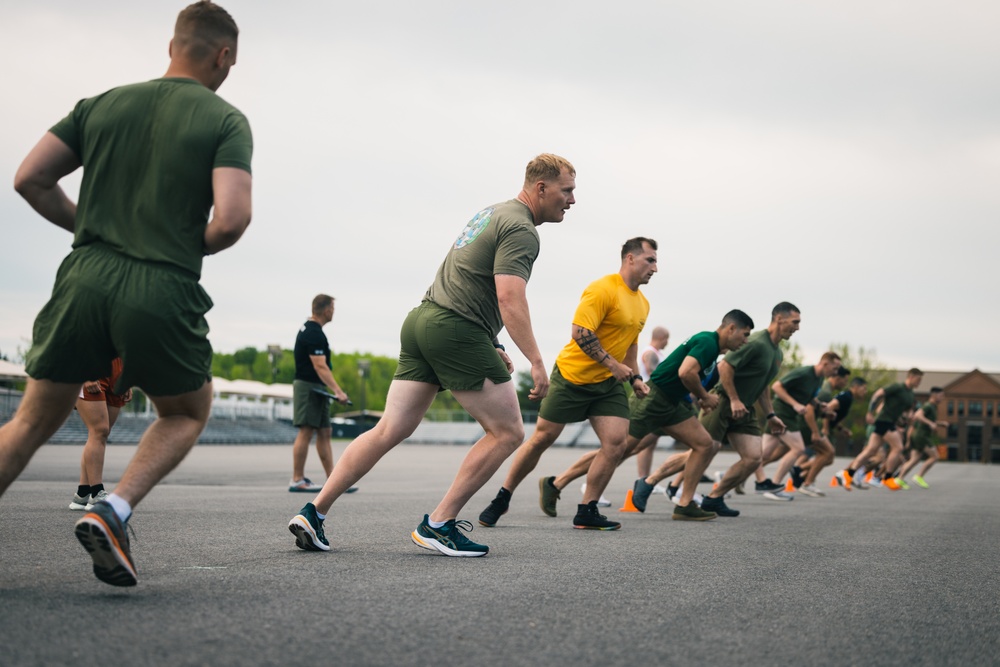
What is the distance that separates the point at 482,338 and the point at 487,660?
2.83m

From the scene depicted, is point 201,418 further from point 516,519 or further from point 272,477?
point 272,477

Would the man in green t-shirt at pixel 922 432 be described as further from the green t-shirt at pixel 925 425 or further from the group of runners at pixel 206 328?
the group of runners at pixel 206 328

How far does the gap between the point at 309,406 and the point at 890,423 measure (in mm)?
11534

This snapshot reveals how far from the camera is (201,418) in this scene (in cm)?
404

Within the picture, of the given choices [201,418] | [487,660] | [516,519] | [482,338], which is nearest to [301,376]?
[516,519]

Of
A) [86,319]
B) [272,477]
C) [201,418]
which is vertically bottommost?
[272,477]

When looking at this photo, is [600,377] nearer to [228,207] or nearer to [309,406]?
[309,406]

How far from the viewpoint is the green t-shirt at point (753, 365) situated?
10578mm

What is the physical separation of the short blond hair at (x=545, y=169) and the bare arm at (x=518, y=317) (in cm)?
86

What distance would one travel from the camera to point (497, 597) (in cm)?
417

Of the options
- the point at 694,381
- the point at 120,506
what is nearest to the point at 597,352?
the point at 694,381

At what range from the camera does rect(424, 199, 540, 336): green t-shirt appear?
5730mm

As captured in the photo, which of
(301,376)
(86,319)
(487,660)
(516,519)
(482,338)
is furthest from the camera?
(301,376)

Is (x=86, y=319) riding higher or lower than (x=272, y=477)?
higher
